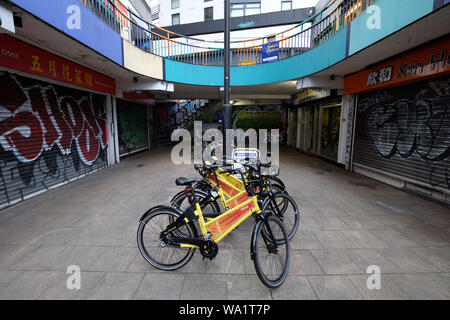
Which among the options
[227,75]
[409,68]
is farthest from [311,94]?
[227,75]

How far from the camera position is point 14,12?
131 inches

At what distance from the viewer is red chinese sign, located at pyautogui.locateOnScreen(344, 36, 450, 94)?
4445mm

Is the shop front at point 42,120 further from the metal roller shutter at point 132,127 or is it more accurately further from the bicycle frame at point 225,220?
the bicycle frame at point 225,220

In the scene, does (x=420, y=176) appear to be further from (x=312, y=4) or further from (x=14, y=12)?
(x=312, y=4)

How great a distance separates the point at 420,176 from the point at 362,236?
3015 millimetres

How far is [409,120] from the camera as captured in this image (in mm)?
5492

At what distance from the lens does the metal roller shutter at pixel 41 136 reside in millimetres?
4566

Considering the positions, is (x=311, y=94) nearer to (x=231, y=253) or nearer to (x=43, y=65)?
(x=231, y=253)

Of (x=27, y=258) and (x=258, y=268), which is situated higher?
(x=258, y=268)

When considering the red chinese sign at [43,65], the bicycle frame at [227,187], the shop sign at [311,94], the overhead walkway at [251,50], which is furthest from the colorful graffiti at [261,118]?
the bicycle frame at [227,187]

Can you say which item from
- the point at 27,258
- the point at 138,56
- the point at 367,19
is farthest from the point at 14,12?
the point at 367,19

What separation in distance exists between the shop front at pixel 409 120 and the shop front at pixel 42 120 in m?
8.19

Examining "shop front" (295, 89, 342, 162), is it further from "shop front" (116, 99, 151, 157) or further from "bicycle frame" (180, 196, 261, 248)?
"shop front" (116, 99, 151, 157)

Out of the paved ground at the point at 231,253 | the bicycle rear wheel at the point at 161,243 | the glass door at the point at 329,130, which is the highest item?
the glass door at the point at 329,130
